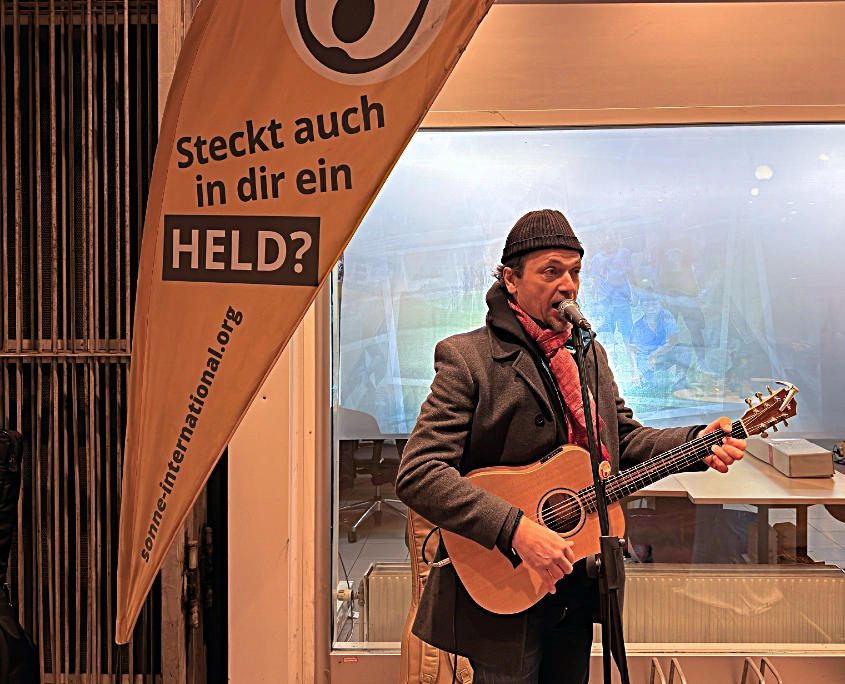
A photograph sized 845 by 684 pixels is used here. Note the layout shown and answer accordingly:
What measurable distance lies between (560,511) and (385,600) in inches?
54.2

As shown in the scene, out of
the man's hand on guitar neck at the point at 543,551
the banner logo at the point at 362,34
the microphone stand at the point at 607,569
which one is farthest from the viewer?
the man's hand on guitar neck at the point at 543,551

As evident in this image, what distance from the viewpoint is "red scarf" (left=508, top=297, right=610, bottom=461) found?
6.37 ft

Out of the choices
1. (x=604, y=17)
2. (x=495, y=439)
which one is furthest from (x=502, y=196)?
(x=495, y=439)

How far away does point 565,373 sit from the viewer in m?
1.95

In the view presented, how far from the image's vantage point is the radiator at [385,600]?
120 inches

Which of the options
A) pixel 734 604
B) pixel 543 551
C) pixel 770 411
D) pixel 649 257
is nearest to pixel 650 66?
pixel 649 257

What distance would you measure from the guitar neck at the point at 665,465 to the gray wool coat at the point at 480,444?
0.05 m

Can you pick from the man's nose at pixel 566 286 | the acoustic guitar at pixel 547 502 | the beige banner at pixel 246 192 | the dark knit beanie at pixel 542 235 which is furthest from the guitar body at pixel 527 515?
the beige banner at pixel 246 192

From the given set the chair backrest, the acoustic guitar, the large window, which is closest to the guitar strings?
the acoustic guitar

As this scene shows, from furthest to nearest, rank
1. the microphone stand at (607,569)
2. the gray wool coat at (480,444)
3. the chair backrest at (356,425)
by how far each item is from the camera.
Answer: the chair backrest at (356,425) < the gray wool coat at (480,444) < the microphone stand at (607,569)

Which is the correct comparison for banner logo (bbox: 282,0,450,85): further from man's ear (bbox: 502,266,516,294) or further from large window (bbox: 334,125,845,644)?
large window (bbox: 334,125,845,644)

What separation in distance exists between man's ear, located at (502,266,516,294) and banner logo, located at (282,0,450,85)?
1053 millimetres

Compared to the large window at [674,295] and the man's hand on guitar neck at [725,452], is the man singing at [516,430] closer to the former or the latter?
the man's hand on guitar neck at [725,452]

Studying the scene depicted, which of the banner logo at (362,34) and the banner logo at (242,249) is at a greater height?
the banner logo at (362,34)
